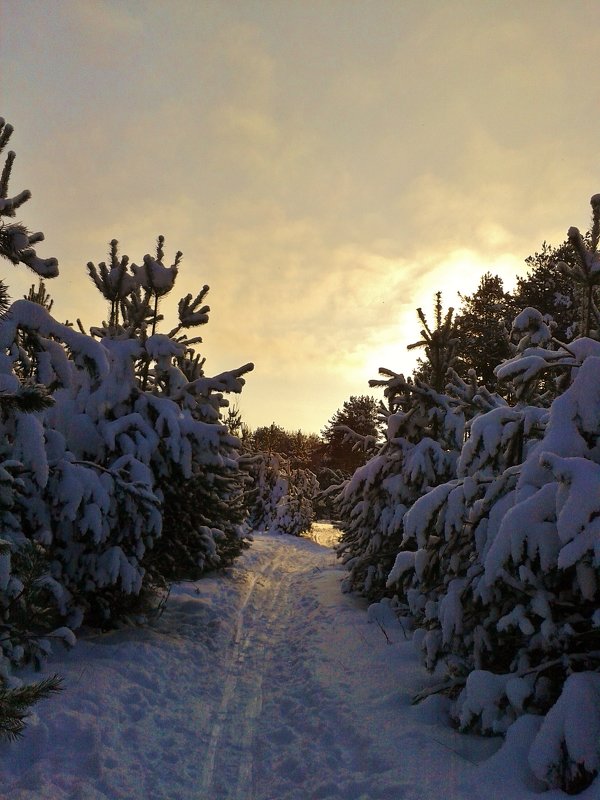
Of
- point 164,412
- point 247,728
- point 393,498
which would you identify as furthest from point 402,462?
point 247,728

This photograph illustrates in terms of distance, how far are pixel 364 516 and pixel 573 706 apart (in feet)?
21.3

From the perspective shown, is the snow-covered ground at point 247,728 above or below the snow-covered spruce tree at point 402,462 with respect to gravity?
below

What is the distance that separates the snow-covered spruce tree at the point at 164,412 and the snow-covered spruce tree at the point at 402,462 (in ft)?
8.51

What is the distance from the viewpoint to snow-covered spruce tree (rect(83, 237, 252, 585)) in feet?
24.2

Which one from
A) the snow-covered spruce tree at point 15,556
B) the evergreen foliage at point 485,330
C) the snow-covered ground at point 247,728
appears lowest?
the snow-covered ground at point 247,728

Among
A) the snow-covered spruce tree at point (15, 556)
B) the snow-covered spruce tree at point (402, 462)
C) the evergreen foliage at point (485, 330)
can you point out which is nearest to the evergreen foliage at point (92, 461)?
the snow-covered spruce tree at point (15, 556)

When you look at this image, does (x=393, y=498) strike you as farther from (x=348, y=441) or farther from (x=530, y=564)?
(x=348, y=441)

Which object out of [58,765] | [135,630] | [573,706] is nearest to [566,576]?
[573,706]

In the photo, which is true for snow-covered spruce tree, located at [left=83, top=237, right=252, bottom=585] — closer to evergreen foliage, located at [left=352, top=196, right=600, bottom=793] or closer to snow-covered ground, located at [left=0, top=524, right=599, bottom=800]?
snow-covered ground, located at [left=0, top=524, right=599, bottom=800]

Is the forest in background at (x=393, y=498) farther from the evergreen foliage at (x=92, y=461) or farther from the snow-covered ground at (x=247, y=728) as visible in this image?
the snow-covered ground at (x=247, y=728)

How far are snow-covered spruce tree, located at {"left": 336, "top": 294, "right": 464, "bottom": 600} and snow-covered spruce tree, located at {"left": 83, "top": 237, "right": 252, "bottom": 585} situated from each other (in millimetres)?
2595

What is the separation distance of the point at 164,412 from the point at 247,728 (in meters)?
3.91

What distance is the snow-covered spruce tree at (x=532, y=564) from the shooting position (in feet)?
11.6

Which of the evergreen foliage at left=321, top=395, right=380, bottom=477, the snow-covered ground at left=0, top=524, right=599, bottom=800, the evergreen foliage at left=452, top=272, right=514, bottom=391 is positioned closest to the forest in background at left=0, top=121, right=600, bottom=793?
the snow-covered ground at left=0, top=524, right=599, bottom=800
